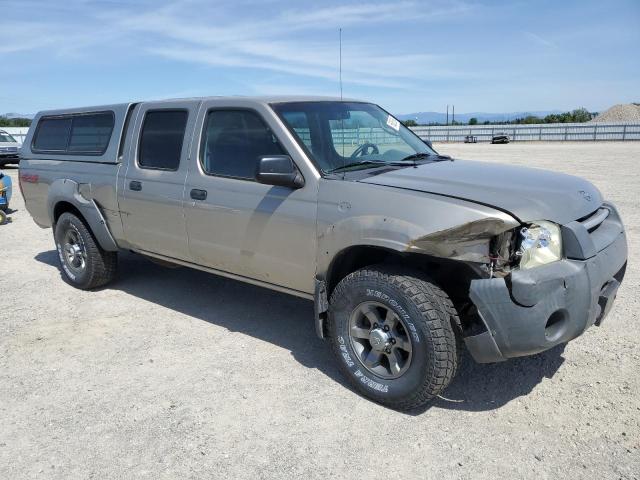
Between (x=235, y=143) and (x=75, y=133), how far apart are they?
257 cm

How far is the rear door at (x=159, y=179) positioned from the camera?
4.55 m

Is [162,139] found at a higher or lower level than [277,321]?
higher

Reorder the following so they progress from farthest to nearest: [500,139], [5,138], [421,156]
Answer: [500,139] → [5,138] → [421,156]

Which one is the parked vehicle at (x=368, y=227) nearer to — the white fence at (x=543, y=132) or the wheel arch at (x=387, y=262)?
the wheel arch at (x=387, y=262)

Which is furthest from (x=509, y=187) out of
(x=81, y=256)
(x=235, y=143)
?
(x=81, y=256)

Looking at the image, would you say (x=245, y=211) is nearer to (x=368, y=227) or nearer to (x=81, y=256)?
(x=368, y=227)

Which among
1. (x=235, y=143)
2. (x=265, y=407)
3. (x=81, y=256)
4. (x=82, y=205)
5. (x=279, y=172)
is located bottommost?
(x=265, y=407)

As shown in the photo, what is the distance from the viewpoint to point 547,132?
39750 mm

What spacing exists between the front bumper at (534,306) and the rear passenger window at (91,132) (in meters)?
4.00

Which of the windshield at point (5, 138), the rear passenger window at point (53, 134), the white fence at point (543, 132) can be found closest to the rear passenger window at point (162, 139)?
the rear passenger window at point (53, 134)

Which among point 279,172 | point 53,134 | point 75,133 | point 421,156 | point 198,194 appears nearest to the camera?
point 279,172

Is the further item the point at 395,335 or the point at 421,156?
the point at 421,156

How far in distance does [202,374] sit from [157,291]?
2.18 m

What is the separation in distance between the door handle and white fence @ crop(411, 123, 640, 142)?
37.6m
